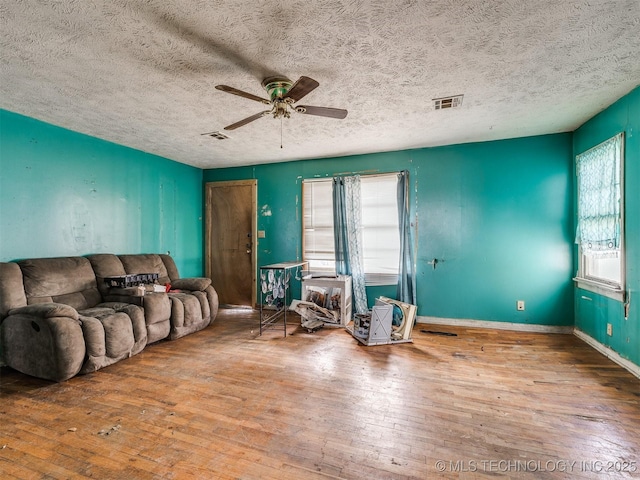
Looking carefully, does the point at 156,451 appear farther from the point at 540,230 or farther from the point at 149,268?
the point at 540,230

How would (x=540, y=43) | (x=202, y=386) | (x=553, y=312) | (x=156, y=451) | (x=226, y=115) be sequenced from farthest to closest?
1. (x=553, y=312)
2. (x=226, y=115)
3. (x=202, y=386)
4. (x=540, y=43)
5. (x=156, y=451)

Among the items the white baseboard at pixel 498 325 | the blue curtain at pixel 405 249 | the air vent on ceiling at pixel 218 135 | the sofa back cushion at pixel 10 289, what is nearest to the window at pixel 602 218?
the white baseboard at pixel 498 325

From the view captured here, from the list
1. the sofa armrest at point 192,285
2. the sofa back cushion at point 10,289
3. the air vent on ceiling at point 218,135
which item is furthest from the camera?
the sofa armrest at point 192,285

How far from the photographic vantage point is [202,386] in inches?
97.7

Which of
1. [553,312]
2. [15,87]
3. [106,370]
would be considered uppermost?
[15,87]

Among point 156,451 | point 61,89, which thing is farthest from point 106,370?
point 61,89

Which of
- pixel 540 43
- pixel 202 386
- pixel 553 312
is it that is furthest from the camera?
pixel 553 312

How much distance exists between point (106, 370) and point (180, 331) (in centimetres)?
91

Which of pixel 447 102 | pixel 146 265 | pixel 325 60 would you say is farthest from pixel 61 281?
pixel 447 102

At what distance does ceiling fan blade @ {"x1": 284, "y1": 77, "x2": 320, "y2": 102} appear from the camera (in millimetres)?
1985

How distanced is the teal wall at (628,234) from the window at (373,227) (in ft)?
7.63

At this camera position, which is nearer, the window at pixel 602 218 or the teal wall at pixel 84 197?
the window at pixel 602 218

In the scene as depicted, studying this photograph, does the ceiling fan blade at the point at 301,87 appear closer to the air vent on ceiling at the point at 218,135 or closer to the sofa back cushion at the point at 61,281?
the air vent on ceiling at the point at 218,135

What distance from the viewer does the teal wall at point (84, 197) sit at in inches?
122
